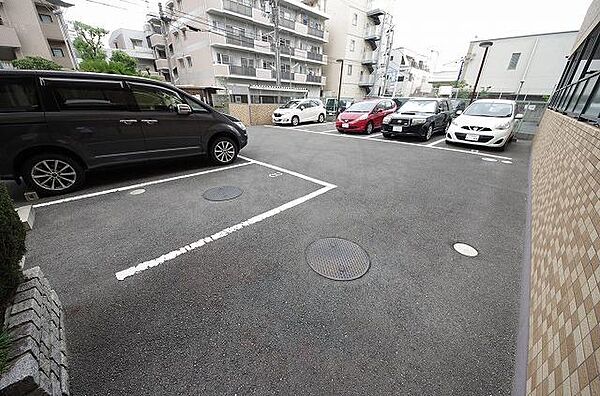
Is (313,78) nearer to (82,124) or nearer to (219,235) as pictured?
(82,124)

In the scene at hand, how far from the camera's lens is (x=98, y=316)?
1886 millimetres

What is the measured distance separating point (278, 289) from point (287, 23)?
2790 centimetres

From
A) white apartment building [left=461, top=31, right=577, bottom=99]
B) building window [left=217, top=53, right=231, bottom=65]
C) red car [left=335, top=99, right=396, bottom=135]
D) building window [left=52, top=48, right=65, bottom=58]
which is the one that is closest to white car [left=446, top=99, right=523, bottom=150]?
red car [left=335, top=99, right=396, bottom=135]

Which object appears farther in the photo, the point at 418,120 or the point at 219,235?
the point at 418,120

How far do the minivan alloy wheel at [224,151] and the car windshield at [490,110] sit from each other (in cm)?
783

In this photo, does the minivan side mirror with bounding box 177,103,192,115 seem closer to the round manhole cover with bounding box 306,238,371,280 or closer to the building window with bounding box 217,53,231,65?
the round manhole cover with bounding box 306,238,371,280

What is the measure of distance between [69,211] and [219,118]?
3.09 m

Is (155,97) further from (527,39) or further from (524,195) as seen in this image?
(527,39)

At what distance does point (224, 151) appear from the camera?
558cm

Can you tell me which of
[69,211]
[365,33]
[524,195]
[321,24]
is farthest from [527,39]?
[69,211]

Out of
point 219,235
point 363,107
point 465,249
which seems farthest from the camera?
point 363,107

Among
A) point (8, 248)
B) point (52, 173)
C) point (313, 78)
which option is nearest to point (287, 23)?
point (313, 78)

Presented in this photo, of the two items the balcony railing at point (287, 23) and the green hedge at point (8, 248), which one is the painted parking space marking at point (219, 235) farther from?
the balcony railing at point (287, 23)

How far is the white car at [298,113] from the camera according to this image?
1387 centimetres
